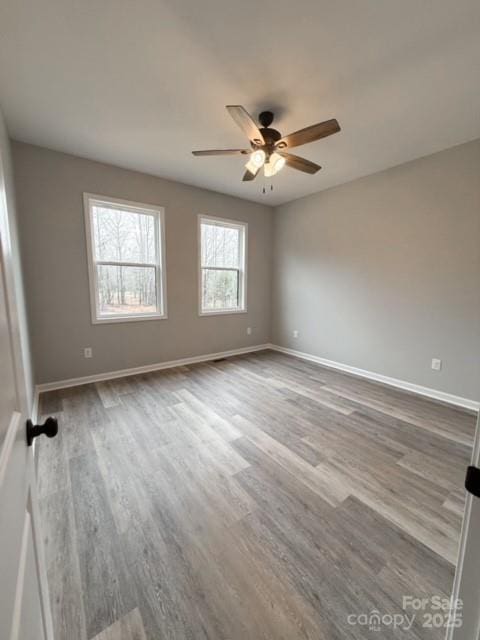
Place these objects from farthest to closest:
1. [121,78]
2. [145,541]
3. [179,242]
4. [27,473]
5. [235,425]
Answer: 1. [179,242]
2. [235,425]
3. [121,78]
4. [145,541]
5. [27,473]

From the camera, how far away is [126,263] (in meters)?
3.51

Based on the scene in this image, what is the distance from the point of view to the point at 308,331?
443 cm

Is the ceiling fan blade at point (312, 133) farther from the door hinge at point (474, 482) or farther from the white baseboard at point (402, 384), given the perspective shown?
the white baseboard at point (402, 384)

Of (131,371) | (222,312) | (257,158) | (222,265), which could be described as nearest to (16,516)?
(257,158)

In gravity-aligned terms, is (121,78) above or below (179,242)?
above

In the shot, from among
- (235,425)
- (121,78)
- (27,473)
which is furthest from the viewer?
(235,425)

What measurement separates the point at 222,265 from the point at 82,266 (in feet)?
6.86

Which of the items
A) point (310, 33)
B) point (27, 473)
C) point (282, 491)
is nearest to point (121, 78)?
point (310, 33)

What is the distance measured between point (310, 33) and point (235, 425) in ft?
9.23

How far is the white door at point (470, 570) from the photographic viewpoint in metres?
0.55

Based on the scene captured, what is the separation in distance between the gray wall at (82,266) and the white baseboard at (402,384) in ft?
5.75

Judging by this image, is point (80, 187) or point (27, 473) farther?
point (80, 187)

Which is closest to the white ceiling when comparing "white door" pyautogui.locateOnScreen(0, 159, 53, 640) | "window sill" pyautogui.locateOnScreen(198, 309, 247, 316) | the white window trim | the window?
the white window trim

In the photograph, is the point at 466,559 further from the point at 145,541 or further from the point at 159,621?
the point at 145,541
